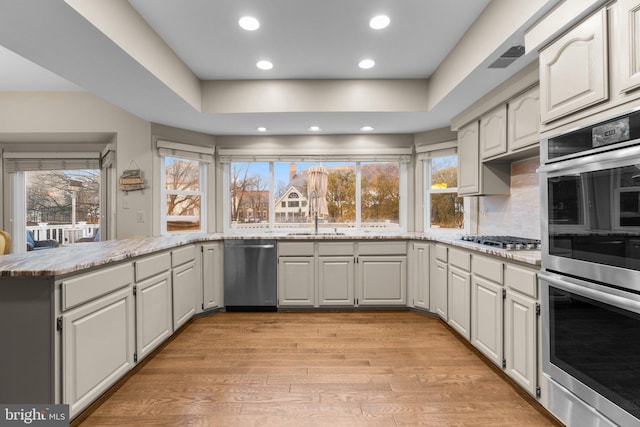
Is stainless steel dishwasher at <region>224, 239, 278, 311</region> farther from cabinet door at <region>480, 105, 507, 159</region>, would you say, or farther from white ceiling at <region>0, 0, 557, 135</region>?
cabinet door at <region>480, 105, 507, 159</region>

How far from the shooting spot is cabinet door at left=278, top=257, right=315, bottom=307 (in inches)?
137

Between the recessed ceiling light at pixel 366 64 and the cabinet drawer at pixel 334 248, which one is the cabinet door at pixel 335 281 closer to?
the cabinet drawer at pixel 334 248

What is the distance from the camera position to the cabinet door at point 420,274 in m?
3.33

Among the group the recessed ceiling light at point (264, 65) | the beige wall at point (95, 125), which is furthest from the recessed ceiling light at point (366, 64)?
the beige wall at point (95, 125)

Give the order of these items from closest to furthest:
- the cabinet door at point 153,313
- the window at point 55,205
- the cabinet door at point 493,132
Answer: the cabinet door at point 153,313 → the cabinet door at point 493,132 → the window at point 55,205

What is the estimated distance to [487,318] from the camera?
2.22m

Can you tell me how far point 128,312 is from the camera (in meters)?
2.04

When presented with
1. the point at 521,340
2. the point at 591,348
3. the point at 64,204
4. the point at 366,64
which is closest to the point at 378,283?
the point at 521,340

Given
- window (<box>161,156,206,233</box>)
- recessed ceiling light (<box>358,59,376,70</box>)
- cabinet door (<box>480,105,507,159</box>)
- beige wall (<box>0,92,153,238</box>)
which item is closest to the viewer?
cabinet door (<box>480,105,507,159</box>)

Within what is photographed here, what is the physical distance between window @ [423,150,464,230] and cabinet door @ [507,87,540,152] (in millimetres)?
1331

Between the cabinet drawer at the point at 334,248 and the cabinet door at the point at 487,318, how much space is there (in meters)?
1.40

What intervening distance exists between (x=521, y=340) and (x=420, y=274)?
1.55 m

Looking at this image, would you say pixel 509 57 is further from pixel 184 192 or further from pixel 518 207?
pixel 184 192

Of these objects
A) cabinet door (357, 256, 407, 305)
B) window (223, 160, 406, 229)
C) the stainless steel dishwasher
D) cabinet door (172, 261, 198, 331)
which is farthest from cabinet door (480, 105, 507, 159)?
cabinet door (172, 261, 198, 331)
